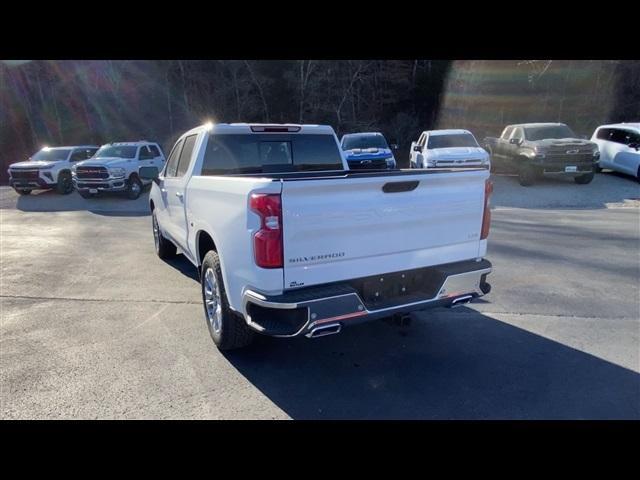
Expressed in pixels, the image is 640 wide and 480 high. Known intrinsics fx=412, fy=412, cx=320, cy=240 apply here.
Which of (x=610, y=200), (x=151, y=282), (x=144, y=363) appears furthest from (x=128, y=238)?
(x=610, y=200)

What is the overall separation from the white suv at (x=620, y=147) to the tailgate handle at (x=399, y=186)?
15366 millimetres

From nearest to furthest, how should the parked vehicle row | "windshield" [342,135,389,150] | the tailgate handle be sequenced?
the tailgate handle
the parked vehicle row
"windshield" [342,135,389,150]

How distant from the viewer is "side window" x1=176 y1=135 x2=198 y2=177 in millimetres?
5012

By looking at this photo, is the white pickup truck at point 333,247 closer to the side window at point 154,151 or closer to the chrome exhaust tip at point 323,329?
the chrome exhaust tip at point 323,329

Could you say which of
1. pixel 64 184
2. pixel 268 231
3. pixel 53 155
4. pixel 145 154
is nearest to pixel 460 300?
pixel 268 231

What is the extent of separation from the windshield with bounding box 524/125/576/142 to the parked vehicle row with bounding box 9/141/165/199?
1370 centimetres

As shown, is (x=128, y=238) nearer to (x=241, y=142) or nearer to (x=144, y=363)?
(x=241, y=142)

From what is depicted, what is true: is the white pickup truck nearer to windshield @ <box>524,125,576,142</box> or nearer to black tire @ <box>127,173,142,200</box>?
Result: black tire @ <box>127,173,142,200</box>

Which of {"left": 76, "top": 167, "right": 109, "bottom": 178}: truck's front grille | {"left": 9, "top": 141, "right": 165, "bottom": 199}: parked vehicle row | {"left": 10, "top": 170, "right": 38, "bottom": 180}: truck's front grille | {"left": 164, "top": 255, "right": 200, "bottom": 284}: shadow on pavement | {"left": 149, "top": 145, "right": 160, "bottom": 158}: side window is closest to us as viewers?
{"left": 164, "top": 255, "right": 200, "bottom": 284}: shadow on pavement

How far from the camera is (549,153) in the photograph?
13734 mm

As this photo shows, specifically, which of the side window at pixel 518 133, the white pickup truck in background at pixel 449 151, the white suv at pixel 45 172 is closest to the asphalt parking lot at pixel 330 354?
the white pickup truck in background at pixel 449 151

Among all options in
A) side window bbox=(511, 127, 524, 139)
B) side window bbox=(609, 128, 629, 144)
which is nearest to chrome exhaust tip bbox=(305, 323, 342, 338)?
side window bbox=(511, 127, 524, 139)

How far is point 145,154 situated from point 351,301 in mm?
15064

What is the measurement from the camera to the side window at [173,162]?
5.57m
